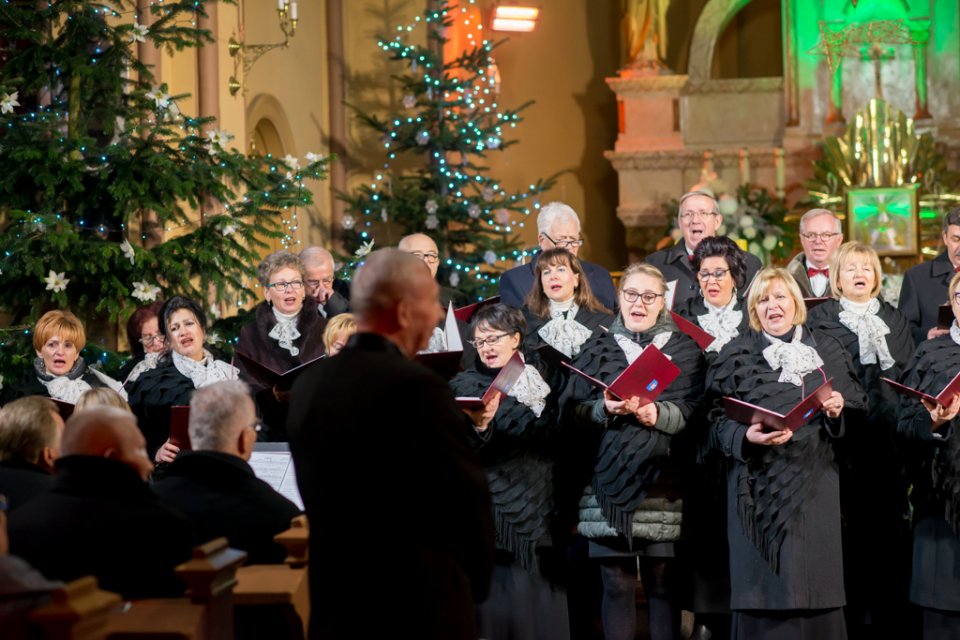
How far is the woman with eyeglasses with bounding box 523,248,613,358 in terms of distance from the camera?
199 inches

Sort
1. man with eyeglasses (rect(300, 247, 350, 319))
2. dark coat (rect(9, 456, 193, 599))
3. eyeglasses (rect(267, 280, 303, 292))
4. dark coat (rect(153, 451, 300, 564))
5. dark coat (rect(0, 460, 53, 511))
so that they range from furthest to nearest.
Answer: man with eyeglasses (rect(300, 247, 350, 319)) < eyeglasses (rect(267, 280, 303, 292)) < dark coat (rect(0, 460, 53, 511)) < dark coat (rect(153, 451, 300, 564)) < dark coat (rect(9, 456, 193, 599))

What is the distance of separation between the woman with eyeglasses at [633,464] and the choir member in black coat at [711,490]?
0.34 feet

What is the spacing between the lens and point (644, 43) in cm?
1218

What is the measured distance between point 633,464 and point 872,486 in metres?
0.98

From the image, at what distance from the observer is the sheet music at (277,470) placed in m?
4.30

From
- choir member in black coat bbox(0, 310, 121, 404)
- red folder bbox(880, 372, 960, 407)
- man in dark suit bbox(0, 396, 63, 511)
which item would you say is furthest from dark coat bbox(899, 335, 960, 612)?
choir member in black coat bbox(0, 310, 121, 404)

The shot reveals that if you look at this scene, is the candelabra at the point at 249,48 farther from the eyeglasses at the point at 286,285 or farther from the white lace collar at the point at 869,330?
the white lace collar at the point at 869,330

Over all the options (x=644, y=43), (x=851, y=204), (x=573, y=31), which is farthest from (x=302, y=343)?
(x=573, y=31)

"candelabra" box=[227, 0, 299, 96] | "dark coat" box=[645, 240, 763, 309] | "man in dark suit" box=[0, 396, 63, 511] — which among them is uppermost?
"candelabra" box=[227, 0, 299, 96]

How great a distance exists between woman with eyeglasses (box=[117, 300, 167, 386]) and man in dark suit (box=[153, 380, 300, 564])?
2.17 m

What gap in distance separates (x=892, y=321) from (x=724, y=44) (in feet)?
27.8

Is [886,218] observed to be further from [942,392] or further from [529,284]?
[942,392]

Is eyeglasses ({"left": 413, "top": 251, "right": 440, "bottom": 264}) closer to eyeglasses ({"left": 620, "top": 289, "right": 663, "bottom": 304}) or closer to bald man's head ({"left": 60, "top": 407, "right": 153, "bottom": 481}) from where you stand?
eyeglasses ({"left": 620, "top": 289, "right": 663, "bottom": 304})

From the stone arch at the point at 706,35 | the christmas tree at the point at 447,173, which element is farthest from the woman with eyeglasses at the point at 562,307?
the stone arch at the point at 706,35
